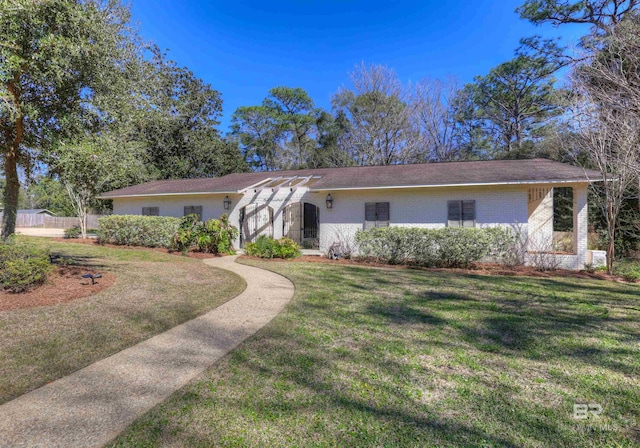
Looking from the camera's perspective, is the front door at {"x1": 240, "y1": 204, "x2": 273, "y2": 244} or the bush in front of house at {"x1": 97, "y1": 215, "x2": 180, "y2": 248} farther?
the front door at {"x1": 240, "y1": 204, "x2": 273, "y2": 244}

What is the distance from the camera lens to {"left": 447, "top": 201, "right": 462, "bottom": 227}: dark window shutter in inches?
437

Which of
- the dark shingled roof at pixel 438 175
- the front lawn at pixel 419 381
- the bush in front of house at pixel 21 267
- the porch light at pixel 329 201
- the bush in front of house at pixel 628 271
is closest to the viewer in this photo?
the front lawn at pixel 419 381

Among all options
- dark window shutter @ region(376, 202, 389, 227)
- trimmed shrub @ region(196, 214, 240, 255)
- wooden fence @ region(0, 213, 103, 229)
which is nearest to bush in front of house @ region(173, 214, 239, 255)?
trimmed shrub @ region(196, 214, 240, 255)

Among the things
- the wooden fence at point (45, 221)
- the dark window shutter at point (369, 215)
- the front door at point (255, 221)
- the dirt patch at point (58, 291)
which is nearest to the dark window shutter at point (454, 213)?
the dark window shutter at point (369, 215)

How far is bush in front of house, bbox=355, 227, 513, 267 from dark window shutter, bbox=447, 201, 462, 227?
1247 mm

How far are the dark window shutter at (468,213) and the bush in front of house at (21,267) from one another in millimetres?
11732

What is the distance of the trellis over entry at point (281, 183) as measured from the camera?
→ 1288 centimetres

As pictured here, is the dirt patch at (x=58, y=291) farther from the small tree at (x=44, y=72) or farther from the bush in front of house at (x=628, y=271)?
the bush in front of house at (x=628, y=271)

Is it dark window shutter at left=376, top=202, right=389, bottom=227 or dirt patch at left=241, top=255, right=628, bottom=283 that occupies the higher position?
dark window shutter at left=376, top=202, right=389, bottom=227

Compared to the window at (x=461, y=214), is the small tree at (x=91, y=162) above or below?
above

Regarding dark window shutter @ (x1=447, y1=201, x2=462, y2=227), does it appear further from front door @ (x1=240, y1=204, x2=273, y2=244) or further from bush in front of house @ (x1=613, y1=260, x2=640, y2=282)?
front door @ (x1=240, y1=204, x2=273, y2=244)

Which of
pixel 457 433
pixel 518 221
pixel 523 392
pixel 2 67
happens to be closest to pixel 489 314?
pixel 523 392

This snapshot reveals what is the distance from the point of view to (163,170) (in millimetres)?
25500

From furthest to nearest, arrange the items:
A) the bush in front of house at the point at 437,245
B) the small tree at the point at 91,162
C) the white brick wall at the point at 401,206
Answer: the white brick wall at the point at 401,206, the bush in front of house at the point at 437,245, the small tree at the point at 91,162
